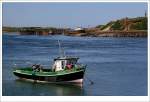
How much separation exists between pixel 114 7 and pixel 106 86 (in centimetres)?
89

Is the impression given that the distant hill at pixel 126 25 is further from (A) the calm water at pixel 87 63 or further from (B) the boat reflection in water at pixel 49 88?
(B) the boat reflection in water at pixel 49 88

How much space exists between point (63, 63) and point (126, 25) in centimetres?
81

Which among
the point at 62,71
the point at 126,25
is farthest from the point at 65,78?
the point at 126,25

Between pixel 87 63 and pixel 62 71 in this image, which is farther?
pixel 87 63

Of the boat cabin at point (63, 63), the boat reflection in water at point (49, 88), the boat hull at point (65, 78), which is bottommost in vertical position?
the boat reflection in water at point (49, 88)

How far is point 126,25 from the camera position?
529 centimetres

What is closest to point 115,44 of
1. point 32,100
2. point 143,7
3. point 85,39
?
point 85,39

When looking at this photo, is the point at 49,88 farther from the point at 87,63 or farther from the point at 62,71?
the point at 87,63

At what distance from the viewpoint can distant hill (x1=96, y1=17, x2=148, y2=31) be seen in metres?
4.70

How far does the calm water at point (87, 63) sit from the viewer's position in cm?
463

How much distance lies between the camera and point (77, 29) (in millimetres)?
4855

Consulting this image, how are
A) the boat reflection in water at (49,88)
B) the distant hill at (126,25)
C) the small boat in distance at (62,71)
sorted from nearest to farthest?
the boat reflection in water at (49,88)
the distant hill at (126,25)
the small boat in distance at (62,71)

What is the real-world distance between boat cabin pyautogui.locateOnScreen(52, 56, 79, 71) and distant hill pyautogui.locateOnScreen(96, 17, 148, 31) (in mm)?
510

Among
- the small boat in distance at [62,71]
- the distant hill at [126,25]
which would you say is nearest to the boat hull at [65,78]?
the small boat in distance at [62,71]
